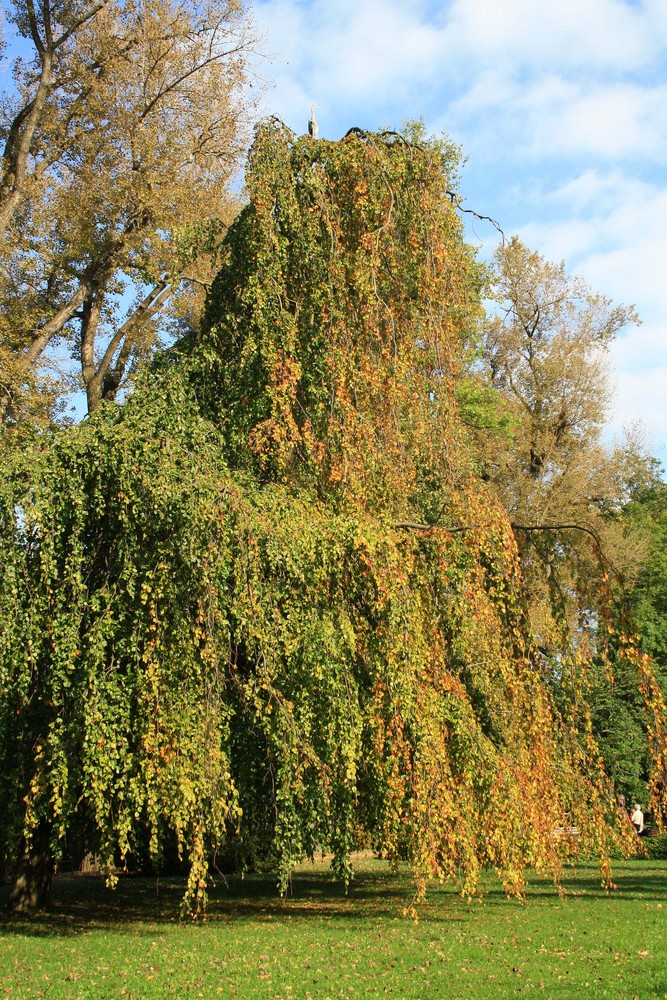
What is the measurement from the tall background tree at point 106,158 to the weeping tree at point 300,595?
17.8 ft

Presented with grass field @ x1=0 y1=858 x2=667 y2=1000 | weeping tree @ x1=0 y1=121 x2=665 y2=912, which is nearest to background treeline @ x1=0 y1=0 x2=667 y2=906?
weeping tree @ x1=0 y1=121 x2=665 y2=912

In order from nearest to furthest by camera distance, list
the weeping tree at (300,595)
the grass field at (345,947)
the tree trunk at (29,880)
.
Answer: the grass field at (345,947) < the weeping tree at (300,595) < the tree trunk at (29,880)

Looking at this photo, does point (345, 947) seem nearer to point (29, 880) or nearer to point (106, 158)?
point (29, 880)

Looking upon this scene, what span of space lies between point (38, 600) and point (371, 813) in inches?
131

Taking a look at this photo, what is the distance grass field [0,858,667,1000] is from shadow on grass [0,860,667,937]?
0.12 feet

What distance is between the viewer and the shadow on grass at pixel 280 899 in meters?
9.76

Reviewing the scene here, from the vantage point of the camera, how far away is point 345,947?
796cm

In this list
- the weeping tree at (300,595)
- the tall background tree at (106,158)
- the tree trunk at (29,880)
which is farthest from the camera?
the tall background tree at (106,158)

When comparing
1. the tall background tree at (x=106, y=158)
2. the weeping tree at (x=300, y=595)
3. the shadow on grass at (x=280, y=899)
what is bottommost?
the shadow on grass at (x=280, y=899)

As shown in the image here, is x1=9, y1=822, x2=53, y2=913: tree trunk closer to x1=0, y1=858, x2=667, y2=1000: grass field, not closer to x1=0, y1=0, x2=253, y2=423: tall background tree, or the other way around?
x1=0, y1=858, x2=667, y2=1000: grass field

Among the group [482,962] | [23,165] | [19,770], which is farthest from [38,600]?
[23,165]

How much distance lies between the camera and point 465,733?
7754mm

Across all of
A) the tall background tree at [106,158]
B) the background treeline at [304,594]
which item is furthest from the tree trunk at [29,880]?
the tall background tree at [106,158]

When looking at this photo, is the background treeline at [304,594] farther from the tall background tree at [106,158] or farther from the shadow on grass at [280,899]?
the tall background tree at [106,158]
